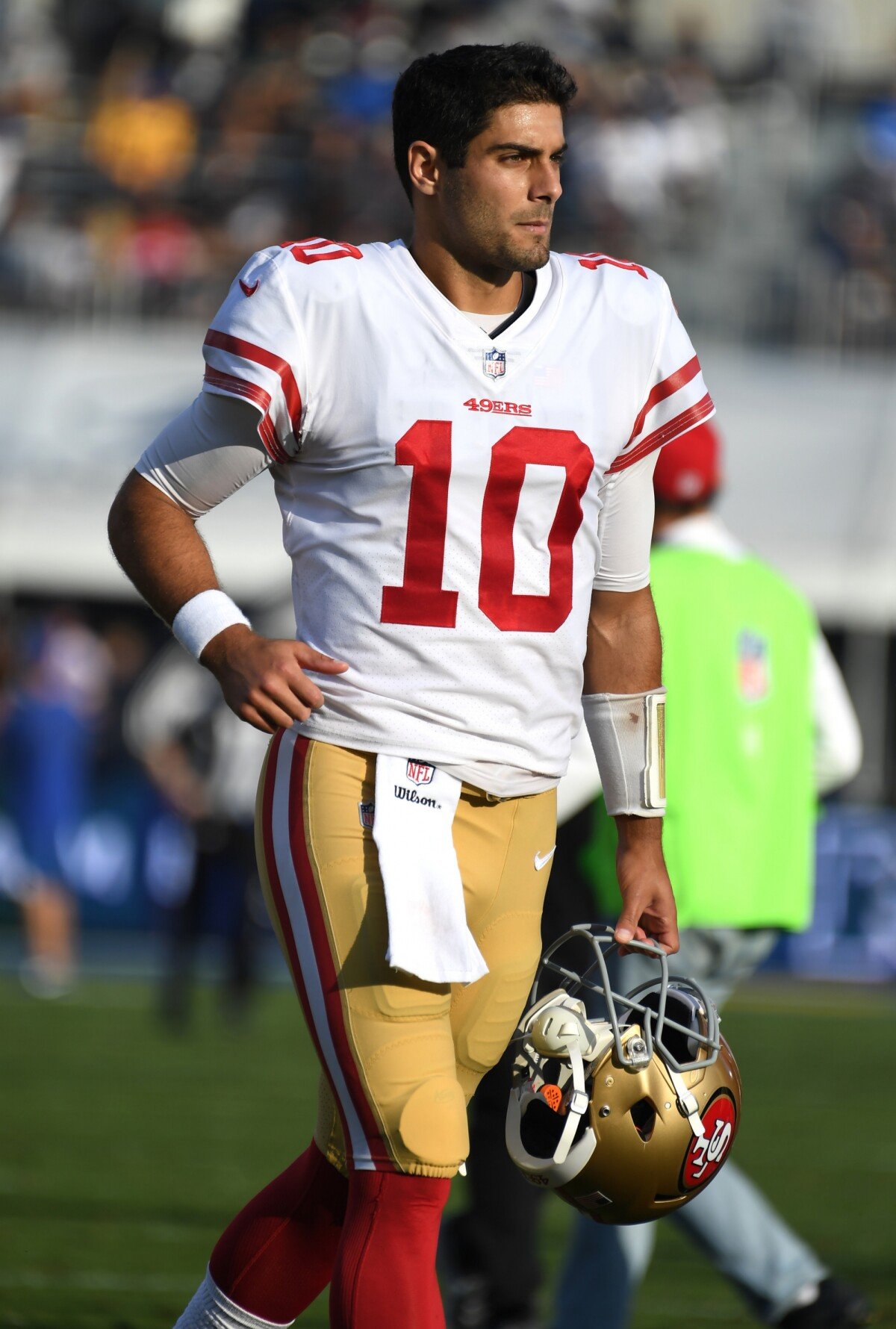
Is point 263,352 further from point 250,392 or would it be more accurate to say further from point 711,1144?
point 711,1144

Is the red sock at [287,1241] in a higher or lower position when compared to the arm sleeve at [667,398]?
lower

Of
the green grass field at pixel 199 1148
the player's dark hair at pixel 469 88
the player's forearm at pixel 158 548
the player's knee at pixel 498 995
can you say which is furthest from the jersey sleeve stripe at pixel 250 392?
the green grass field at pixel 199 1148

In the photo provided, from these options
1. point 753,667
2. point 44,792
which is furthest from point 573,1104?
point 44,792

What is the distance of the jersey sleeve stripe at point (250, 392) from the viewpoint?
2.88 m

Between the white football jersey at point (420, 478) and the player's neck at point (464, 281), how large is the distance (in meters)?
0.04

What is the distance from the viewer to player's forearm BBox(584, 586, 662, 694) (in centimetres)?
332

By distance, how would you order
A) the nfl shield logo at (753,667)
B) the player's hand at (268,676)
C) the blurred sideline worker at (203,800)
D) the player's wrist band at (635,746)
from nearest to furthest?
the player's hand at (268,676), the player's wrist band at (635,746), the nfl shield logo at (753,667), the blurred sideline worker at (203,800)

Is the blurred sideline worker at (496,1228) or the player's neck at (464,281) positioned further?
the blurred sideline worker at (496,1228)

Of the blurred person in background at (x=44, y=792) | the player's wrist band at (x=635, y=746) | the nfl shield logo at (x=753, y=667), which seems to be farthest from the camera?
the blurred person in background at (x=44, y=792)

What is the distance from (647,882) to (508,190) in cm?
110

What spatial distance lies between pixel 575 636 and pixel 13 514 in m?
11.6

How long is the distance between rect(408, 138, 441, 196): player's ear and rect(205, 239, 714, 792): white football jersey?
0.39ft

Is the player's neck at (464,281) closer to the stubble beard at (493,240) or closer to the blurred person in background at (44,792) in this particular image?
the stubble beard at (493,240)

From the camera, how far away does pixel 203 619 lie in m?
2.88
